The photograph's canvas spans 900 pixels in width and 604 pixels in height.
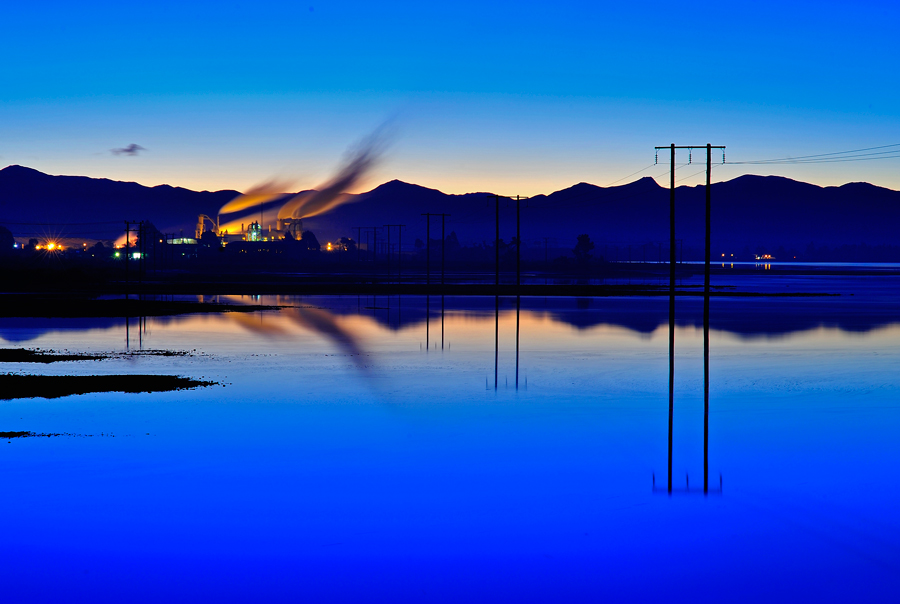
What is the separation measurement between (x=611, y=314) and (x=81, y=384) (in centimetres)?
3052

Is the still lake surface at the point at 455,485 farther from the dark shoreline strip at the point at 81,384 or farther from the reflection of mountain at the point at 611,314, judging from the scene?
the reflection of mountain at the point at 611,314

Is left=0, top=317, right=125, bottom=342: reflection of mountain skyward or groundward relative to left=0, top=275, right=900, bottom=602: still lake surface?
skyward

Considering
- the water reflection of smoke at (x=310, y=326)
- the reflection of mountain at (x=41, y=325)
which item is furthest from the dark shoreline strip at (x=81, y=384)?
the reflection of mountain at (x=41, y=325)

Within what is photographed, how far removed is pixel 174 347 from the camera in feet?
88.8

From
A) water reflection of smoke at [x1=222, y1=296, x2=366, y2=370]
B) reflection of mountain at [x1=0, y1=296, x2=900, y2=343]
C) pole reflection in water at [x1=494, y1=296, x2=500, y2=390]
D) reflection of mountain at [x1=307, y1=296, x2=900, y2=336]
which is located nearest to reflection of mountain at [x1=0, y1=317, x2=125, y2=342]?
reflection of mountain at [x1=0, y1=296, x2=900, y2=343]

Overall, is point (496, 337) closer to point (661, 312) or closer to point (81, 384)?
point (81, 384)

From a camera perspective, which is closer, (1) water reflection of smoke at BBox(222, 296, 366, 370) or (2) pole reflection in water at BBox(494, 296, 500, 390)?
(2) pole reflection in water at BBox(494, 296, 500, 390)

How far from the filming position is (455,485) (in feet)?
35.2

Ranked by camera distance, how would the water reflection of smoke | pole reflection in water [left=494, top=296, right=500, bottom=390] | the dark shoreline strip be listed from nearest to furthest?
the dark shoreline strip < pole reflection in water [left=494, top=296, right=500, bottom=390] < the water reflection of smoke

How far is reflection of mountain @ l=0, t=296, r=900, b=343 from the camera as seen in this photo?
1404 inches

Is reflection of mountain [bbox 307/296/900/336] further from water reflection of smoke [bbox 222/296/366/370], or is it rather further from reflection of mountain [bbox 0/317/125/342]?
reflection of mountain [bbox 0/317/125/342]

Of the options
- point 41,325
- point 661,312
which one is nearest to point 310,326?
point 41,325

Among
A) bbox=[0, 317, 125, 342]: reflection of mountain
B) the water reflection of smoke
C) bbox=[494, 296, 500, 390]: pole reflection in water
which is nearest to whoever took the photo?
bbox=[494, 296, 500, 390]: pole reflection in water

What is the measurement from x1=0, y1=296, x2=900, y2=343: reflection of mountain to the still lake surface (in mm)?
12902
